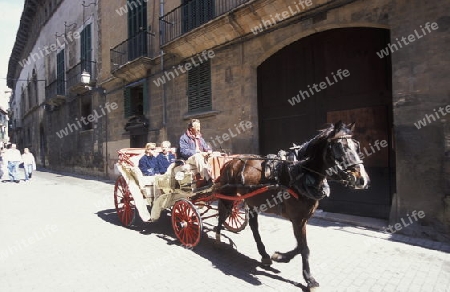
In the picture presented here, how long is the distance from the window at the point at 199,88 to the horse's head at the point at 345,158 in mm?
6278

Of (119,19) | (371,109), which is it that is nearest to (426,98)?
(371,109)

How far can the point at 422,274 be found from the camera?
338 centimetres

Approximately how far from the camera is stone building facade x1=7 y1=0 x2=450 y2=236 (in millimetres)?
4633

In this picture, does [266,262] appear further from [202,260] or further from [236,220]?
[236,220]

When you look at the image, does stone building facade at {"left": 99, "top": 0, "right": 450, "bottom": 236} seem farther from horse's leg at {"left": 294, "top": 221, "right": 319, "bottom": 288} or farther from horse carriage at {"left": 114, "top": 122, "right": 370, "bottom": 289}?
horse's leg at {"left": 294, "top": 221, "right": 319, "bottom": 288}

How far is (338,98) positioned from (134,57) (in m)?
8.90

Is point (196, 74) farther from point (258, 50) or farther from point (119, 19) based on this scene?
point (119, 19)

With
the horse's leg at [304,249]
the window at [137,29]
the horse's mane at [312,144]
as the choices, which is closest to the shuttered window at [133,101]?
the window at [137,29]

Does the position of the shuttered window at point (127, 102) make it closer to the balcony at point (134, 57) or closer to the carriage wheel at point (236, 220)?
the balcony at point (134, 57)

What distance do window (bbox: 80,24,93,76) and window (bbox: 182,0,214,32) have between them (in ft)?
26.9

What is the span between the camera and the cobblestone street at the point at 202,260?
3203 mm

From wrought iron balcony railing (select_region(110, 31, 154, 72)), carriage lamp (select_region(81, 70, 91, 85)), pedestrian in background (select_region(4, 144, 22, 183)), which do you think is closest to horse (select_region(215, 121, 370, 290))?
wrought iron balcony railing (select_region(110, 31, 154, 72))

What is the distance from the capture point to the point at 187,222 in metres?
4.32

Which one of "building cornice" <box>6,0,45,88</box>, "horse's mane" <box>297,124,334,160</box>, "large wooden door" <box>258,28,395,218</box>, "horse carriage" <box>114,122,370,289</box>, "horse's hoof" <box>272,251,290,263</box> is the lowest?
"horse's hoof" <box>272,251,290,263</box>
